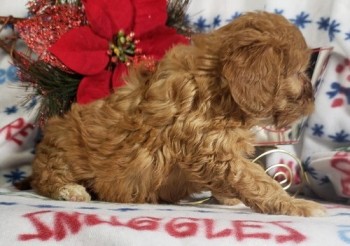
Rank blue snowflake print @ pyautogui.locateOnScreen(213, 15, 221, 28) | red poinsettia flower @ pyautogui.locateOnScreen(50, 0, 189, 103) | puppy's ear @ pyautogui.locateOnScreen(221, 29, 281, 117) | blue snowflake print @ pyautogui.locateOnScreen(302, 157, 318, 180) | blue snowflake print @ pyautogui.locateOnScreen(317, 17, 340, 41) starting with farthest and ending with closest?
blue snowflake print @ pyautogui.locateOnScreen(213, 15, 221, 28)
blue snowflake print @ pyautogui.locateOnScreen(317, 17, 340, 41)
blue snowflake print @ pyautogui.locateOnScreen(302, 157, 318, 180)
red poinsettia flower @ pyautogui.locateOnScreen(50, 0, 189, 103)
puppy's ear @ pyautogui.locateOnScreen(221, 29, 281, 117)

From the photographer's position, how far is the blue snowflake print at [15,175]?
2564 millimetres

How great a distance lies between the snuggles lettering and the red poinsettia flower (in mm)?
931

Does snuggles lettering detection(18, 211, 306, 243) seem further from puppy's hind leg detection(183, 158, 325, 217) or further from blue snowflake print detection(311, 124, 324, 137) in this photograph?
blue snowflake print detection(311, 124, 324, 137)

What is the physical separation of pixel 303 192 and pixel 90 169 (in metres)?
1.02

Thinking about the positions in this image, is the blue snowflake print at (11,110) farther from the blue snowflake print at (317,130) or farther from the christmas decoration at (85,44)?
the blue snowflake print at (317,130)

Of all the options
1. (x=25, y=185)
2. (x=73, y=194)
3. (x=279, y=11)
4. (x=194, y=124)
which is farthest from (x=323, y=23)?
(x=25, y=185)

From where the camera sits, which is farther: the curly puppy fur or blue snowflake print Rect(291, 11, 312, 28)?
blue snowflake print Rect(291, 11, 312, 28)

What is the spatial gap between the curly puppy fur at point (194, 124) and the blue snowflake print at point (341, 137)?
1.60ft

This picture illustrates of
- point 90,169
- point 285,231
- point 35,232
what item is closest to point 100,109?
point 90,169

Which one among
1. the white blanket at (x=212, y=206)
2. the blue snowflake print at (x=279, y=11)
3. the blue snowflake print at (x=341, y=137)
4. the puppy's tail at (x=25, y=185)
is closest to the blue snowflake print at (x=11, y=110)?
the white blanket at (x=212, y=206)

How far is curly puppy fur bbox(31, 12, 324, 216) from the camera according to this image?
182 cm

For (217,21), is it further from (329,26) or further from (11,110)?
(11,110)

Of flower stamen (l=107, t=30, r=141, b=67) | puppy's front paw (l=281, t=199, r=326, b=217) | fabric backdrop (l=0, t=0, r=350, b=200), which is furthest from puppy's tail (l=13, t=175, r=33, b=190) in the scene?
puppy's front paw (l=281, t=199, r=326, b=217)

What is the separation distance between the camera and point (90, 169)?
2076 mm
